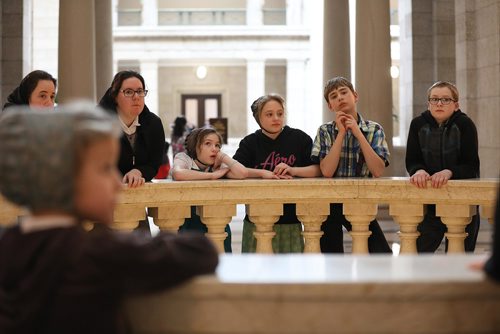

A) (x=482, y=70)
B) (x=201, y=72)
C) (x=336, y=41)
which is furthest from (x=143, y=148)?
(x=201, y=72)

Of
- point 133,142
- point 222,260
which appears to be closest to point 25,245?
point 222,260

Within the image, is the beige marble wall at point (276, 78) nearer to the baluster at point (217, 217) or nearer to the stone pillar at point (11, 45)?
the stone pillar at point (11, 45)

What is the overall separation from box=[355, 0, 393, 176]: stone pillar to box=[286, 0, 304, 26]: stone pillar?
29.8 metres

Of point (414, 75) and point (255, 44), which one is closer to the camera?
point (414, 75)

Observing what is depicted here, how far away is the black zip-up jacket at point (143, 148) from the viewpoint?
245 inches

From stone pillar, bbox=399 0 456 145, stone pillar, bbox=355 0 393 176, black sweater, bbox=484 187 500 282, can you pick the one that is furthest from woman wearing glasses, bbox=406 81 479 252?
stone pillar, bbox=399 0 456 145

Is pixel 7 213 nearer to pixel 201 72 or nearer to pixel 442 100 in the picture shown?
pixel 442 100

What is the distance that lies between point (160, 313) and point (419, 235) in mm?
3709

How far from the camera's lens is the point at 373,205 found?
6.18m

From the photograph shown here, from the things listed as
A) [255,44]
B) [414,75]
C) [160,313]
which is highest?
[255,44]

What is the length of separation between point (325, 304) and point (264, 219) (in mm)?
3292

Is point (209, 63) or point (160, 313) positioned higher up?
point (209, 63)

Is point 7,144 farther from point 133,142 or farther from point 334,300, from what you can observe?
point 133,142

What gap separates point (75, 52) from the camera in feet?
45.1
